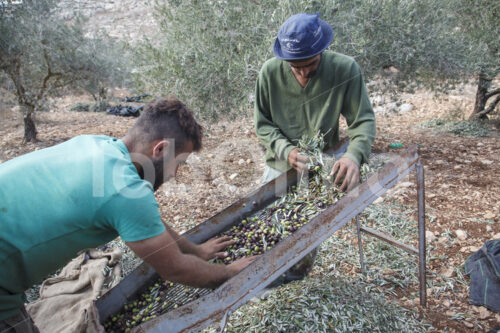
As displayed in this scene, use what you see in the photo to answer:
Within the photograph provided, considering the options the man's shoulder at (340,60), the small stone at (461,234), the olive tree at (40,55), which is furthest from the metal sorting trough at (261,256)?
the olive tree at (40,55)

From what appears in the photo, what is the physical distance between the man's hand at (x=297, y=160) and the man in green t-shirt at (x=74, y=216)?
109 centimetres

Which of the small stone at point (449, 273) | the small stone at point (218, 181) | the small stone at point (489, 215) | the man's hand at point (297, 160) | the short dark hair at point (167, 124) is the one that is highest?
the short dark hair at point (167, 124)

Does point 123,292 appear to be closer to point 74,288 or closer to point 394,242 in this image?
point 74,288

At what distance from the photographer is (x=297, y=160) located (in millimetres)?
2559

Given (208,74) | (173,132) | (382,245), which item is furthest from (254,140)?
(173,132)

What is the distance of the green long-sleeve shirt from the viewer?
2.62 m

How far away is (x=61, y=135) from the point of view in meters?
9.15

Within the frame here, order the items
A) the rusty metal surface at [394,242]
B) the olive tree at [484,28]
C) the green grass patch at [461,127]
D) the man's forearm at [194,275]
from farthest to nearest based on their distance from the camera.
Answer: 1. the green grass patch at [461,127]
2. the olive tree at [484,28]
3. the rusty metal surface at [394,242]
4. the man's forearm at [194,275]

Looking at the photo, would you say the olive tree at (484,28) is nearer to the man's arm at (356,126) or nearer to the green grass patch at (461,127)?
the green grass patch at (461,127)

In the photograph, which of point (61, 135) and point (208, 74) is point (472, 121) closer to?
point (208, 74)

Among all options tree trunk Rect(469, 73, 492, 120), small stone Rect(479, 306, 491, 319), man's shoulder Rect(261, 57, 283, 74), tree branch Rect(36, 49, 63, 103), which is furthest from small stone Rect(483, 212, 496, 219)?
tree branch Rect(36, 49, 63, 103)

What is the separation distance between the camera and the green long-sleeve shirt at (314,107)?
262cm

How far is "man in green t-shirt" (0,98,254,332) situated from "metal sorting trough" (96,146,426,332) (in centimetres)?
22

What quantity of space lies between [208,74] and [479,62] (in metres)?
4.85
